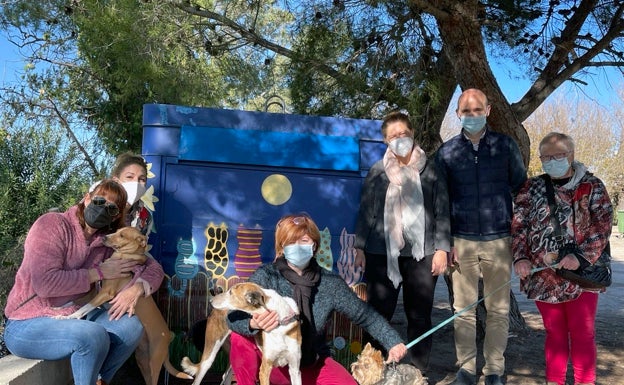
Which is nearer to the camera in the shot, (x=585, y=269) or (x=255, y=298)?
(x=255, y=298)

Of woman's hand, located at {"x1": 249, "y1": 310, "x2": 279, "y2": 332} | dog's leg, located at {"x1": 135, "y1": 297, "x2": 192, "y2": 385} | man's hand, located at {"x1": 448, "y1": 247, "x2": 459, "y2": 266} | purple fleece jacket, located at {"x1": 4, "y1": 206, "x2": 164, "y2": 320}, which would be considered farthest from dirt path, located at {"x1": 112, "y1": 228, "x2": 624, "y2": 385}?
woman's hand, located at {"x1": 249, "y1": 310, "x2": 279, "y2": 332}

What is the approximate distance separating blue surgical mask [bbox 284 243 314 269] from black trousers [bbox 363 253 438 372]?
3.11ft

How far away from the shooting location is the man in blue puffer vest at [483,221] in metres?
3.57

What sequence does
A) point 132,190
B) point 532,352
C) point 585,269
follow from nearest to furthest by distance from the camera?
point 585,269 → point 132,190 → point 532,352

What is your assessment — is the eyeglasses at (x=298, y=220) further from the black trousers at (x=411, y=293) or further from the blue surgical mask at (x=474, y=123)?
the blue surgical mask at (x=474, y=123)

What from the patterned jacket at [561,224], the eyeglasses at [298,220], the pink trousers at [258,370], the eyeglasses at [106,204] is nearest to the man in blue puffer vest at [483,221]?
the patterned jacket at [561,224]

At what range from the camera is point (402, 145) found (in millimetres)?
3600

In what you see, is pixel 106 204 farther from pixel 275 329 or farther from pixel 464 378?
pixel 464 378

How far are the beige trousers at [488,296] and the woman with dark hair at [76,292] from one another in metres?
2.02

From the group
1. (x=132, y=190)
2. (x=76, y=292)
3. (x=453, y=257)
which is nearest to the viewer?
(x=76, y=292)

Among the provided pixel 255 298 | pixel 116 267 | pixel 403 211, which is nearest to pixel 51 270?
pixel 116 267

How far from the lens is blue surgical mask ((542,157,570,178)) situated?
3.44 m

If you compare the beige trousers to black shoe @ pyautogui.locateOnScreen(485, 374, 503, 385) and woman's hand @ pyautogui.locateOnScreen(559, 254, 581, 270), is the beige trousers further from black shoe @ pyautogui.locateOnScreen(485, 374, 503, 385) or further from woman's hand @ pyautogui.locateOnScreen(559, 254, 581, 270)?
woman's hand @ pyautogui.locateOnScreen(559, 254, 581, 270)

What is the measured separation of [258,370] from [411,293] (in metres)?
1.24
